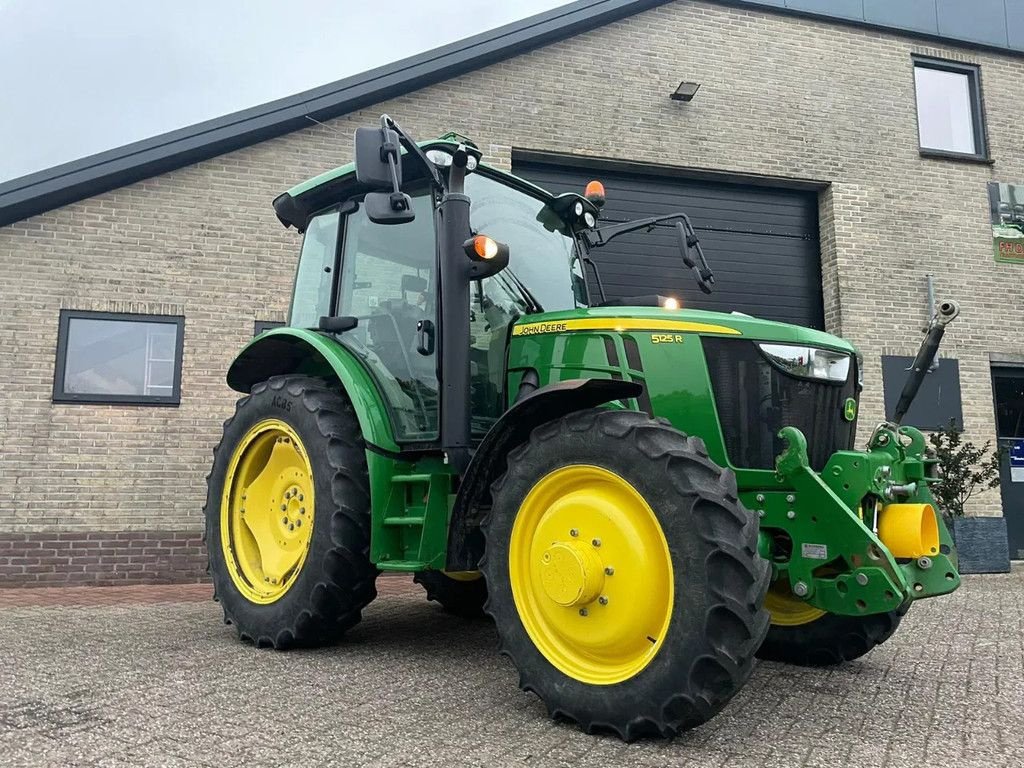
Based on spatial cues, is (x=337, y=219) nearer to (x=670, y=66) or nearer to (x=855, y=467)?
(x=855, y=467)

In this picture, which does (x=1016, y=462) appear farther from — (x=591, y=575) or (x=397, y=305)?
(x=591, y=575)

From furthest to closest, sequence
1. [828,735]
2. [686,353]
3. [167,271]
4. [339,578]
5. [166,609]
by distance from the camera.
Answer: [167,271]
[166,609]
[339,578]
[686,353]
[828,735]

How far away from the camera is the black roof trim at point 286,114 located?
24.2 ft

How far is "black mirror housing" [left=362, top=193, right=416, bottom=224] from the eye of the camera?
342cm

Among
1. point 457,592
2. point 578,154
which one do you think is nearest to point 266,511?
point 457,592

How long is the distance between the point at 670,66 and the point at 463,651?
7.88 metres

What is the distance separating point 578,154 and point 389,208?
20.2 feet

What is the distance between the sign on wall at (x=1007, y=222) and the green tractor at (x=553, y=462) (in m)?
7.88

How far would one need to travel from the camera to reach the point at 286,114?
8.12 metres

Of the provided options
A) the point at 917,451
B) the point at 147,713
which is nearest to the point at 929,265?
the point at 917,451

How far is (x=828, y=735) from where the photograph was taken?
270 centimetres

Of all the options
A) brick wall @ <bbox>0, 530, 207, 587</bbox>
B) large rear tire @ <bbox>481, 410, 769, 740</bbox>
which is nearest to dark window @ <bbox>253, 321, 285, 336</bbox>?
brick wall @ <bbox>0, 530, 207, 587</bbox>

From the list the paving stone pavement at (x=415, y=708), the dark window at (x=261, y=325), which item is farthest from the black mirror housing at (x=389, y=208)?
the dark window at (x=261, y=325)

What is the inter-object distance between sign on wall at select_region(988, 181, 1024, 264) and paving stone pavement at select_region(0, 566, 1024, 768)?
7.43 metres
